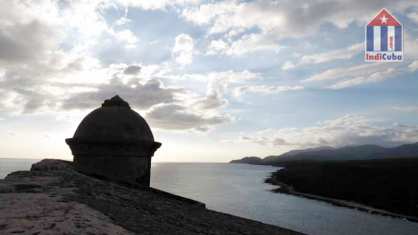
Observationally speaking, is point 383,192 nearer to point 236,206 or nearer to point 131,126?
point 236,206

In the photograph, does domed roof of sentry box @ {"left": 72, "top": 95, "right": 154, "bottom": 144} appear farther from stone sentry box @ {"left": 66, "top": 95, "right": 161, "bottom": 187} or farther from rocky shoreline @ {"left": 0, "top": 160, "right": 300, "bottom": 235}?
rocky shoreline @ {"left": 0, "top": 160, "right": 300, "bottom": 235}

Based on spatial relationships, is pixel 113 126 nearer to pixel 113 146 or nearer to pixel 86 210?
pixel 113 146

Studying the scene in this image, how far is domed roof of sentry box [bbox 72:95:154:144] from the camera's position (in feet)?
31.2

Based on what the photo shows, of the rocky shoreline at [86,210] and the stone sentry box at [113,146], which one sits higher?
the stone sentry box at [113,146]

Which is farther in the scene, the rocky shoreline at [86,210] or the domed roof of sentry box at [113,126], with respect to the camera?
the domed roof of sentry box at [113,126]

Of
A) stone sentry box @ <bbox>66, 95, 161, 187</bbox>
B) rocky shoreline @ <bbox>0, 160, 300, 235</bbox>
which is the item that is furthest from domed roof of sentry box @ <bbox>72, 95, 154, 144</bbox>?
rocky shoreline @ <bbox>0, 160, 300, 235</bbox>

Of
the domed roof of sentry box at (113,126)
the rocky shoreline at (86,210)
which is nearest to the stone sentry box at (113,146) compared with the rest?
the domed roof of sentry box at (113,126)

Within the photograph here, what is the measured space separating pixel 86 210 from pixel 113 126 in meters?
6.44

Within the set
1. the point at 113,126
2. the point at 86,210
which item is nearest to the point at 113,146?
the point at 113,126

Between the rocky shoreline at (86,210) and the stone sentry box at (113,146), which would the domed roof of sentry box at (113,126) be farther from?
the rocky shoreline at (86,210)

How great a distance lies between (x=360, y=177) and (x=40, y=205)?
9382cm

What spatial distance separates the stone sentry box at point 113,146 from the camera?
9430 millimetres

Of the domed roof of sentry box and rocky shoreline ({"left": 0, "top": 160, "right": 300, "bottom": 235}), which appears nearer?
rocky shoreline ({"left": 0, "top": 160, "right": 300, "bottom": 235})

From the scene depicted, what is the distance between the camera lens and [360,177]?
3440 inches
